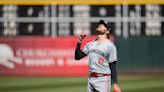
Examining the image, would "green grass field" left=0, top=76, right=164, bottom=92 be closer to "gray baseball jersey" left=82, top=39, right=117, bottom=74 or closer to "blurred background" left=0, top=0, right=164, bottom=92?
"blurred background" left=0, top=0, right=164, bottom=92

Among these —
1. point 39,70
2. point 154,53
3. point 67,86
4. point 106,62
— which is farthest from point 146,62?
point 106,62

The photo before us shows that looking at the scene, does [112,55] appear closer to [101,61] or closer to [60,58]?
[101,61]

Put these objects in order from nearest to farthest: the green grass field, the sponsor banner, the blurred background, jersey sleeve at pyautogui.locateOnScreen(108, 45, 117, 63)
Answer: jersey sleeve at pyautogui.locateOnScreen(108, 45, 117, 63) < the green grass field < the blurred background < the sponsor banner

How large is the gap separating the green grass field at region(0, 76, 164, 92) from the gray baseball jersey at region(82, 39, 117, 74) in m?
6.78

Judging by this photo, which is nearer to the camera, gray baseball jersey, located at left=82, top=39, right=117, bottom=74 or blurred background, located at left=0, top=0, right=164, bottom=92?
gray baseball jersey, located at left=82, top=39, right=117, bottom=74

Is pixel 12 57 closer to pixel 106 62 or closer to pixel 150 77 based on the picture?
pixel 150 77

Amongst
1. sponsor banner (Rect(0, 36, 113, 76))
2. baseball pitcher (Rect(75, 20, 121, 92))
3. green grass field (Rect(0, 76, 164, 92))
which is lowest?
green grass field (Rect(0, 76, 164, 92))

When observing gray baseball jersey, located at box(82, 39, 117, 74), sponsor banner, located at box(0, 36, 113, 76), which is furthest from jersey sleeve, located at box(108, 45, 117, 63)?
sponsor banner, located at box(0, 36, 113, 76)

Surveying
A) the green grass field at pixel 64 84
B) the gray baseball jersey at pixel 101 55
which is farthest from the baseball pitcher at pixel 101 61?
the green grass field at pixel 64 84

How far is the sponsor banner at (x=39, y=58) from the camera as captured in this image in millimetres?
18250

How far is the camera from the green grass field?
531 inches

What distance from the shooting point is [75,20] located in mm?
24125

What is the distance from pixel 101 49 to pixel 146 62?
1259cm

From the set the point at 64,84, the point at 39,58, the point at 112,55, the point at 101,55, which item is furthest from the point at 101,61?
the point at 39,58
